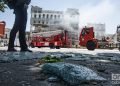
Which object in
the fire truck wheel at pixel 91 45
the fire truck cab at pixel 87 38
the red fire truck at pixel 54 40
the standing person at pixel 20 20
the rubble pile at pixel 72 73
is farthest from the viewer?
the red fire truck at pixel 54 40

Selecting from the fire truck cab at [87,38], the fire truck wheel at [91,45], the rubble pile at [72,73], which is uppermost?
the fire truck cab at [87,38]

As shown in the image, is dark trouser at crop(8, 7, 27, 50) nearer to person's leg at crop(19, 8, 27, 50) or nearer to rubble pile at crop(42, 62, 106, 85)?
person's leg at crop(19, 8, 27, 50)

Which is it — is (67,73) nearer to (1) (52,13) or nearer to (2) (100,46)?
(2) (100,46)

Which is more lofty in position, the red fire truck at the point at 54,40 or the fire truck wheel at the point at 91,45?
the red fire truck at the point at 54,40

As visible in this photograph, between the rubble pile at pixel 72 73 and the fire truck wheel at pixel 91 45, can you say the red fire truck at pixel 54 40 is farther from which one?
the rubble pile at pixel 72 73

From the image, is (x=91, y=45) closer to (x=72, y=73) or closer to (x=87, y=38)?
(x=87, y=38)

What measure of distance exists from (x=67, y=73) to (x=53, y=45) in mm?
32586

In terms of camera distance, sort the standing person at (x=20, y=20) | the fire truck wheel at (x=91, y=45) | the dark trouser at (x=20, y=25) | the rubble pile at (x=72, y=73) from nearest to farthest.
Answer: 1. the rubble pile at (x=72, y=73)
2. the standing person at (x=20, y=20)
3. the dark trouser at (x=20, y=25)
4. the fire truck wheel at (x=91, y=45)

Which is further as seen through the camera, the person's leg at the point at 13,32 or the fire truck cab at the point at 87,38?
the fire truck cab at the point at 87,38

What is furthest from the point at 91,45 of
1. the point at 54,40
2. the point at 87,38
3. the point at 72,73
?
the point at 72,73

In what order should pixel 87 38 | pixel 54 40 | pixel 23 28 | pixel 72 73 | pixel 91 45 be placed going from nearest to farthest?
pixel 72 73, pixel 23 28, pixel 91 45, pixel 87 38, pixel 54 40

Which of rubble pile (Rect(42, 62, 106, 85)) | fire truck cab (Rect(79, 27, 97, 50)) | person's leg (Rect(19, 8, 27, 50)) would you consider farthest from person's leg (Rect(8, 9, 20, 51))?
fire truck cab (Rect(79, 27, 97, 50))

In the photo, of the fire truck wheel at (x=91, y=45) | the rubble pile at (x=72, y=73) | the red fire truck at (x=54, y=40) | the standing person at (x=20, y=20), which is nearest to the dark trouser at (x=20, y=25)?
the standing person at (x=20, y=20)

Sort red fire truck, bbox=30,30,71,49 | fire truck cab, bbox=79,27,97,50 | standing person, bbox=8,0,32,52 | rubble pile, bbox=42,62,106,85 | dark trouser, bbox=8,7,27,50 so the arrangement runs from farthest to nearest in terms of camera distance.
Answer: red fire truck, bbox=30,30,71,49, fire truck cab, bbox=79,27,97,50, dark trouser, bbox=8,7,27,50, standing person, bbox=8,0,32,52, rubble pile, bbox=42,62,106,85
